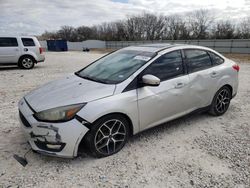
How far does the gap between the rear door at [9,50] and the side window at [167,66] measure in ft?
30.0

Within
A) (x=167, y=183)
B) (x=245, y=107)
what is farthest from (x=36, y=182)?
(x=245, y=107)

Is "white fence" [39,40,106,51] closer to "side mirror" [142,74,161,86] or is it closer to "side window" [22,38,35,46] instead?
"side window" [22,38,35,46]

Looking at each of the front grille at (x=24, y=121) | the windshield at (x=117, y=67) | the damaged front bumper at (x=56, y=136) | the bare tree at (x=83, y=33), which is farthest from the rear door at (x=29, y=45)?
the bare tree at (x=83, y=33)

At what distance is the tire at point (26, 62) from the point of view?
1034 cm

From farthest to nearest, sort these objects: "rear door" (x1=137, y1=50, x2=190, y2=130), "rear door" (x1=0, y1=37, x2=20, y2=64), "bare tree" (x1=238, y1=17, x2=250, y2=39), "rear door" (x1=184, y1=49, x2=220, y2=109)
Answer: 1. "bare tree" (x1=238, y1=17, x2=250, y2=39)
2. "rear door" (x1=0, y1=37, x2=20, y2=64)
3. "rear door" (x1=184, y1=49, x2=220, y2=109)
4. "rear door" (x1=137, y1=50, x2=190, y2=130)

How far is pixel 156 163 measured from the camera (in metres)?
2.60

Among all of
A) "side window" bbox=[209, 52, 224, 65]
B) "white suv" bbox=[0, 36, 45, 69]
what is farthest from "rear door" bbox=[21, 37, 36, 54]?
"side window" bbox=[209, 52, 224, 65]

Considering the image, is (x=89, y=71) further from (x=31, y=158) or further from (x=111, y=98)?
(x=31, y=158)

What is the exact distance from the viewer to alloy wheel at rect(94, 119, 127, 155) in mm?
2613

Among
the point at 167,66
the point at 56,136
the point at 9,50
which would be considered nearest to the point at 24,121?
the point at 56,136

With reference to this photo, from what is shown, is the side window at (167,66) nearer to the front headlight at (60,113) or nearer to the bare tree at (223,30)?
the front headlight at (60,113)

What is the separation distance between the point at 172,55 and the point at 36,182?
2.58 m

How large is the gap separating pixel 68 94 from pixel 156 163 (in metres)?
1.43

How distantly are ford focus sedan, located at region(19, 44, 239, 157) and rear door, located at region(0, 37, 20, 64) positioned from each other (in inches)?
317
